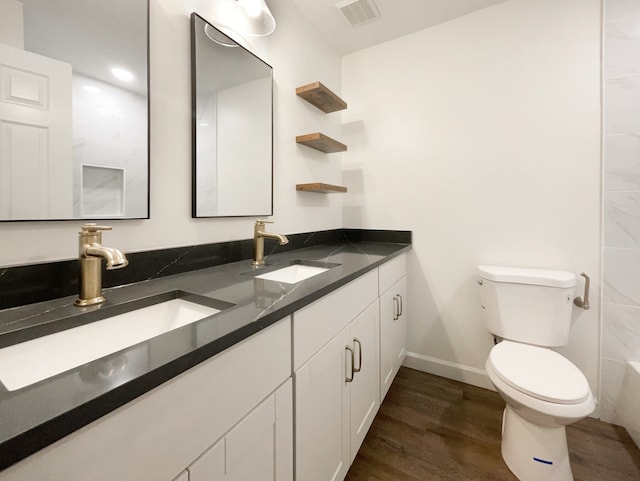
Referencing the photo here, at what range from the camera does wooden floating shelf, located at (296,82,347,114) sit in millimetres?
1753

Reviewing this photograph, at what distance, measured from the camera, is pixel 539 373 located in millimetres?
1249

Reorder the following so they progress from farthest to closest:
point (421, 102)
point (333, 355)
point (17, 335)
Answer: point (421, 102) → point (333, 355) → point (17, 335)

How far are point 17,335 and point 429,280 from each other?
2.05 meters

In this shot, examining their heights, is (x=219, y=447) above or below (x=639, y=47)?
below

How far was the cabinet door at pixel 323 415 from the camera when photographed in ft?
2.83

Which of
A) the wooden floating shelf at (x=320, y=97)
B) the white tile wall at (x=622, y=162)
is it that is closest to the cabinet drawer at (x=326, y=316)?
the wooden floating shelf at (x=320, y=97)

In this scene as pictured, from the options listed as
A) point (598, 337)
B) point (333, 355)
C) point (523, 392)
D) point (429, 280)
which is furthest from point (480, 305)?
point (333, 355)

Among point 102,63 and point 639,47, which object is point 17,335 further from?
point 639,47

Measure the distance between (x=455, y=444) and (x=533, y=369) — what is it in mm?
542

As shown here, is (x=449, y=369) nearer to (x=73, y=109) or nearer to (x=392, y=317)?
(x=392, y=317)

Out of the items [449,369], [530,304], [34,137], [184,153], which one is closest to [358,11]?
[184,153]

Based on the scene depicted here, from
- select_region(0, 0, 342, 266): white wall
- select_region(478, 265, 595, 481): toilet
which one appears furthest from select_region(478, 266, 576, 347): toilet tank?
select_region(0, 0, 342, 266): white wall

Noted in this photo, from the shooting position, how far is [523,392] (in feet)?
3.81

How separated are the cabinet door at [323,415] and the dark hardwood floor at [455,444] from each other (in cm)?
31
